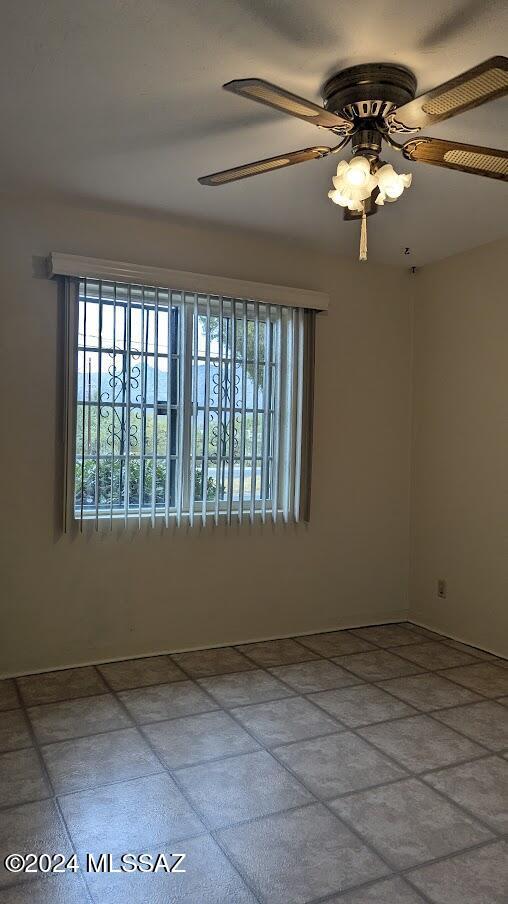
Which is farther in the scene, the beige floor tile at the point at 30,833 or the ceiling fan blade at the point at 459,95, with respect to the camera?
the beige floor tile at the point at 30,833

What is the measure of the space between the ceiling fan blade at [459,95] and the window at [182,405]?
6.09ft

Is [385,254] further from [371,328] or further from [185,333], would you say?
[185,333]

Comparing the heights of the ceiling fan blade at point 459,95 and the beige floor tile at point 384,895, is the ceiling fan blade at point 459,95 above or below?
above

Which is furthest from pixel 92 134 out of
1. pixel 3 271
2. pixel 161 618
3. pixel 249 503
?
pixel 161 618

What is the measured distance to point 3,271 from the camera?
3.32 metres

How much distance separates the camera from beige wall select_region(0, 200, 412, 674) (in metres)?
3.38

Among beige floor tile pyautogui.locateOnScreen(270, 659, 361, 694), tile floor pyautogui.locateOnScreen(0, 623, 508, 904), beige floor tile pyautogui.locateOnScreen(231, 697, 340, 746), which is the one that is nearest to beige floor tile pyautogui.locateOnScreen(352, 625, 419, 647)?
tile floor pyautogui.locateOnScreen(0, 623, 508, 904)

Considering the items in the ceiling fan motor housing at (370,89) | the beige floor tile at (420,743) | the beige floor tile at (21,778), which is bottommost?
the beige floor tile at (420,743)

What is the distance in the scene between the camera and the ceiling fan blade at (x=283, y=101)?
172cm

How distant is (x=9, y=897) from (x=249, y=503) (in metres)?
2.40

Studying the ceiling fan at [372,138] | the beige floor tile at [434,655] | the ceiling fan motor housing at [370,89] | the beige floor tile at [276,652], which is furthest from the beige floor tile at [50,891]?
the ceiling fan motor housing at [370,89]

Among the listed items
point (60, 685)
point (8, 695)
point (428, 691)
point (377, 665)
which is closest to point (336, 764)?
point (428, 691)

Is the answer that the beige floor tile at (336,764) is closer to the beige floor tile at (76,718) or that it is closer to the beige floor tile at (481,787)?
the beige floor tile at (481,787)

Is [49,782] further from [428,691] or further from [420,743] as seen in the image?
[428,691]
